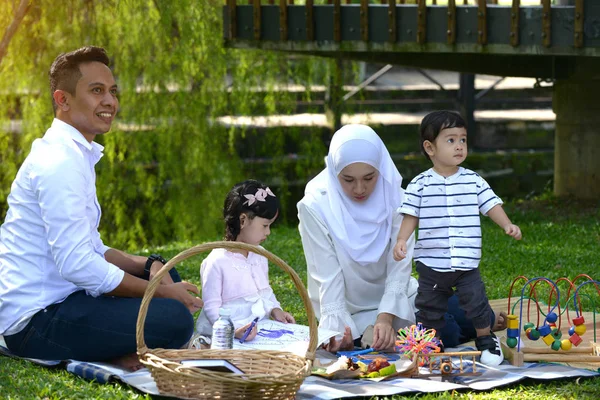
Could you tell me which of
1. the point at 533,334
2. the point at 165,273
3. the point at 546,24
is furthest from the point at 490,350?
the point at 546,24

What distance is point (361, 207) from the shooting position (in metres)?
4.97

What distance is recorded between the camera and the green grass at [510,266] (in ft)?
13.4

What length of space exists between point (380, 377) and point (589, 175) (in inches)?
276

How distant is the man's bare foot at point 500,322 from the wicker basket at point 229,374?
4.73 feet

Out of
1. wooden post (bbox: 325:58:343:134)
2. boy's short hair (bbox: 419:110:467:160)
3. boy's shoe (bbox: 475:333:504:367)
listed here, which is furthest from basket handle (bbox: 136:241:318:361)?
wooden post (bbox: 325:58:343:134)

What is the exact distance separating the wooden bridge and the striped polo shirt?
4091 mm

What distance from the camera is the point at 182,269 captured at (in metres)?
7.82

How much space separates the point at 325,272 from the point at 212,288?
1.87 feet

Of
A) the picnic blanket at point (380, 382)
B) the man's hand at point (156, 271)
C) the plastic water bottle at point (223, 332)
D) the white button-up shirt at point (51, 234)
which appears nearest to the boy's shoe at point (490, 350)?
the picnic blanket at point (380, 382)

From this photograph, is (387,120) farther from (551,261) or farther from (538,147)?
(551,261)

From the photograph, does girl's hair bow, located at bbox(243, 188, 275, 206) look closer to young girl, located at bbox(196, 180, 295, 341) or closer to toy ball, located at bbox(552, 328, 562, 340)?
young girl, located at bbox(196, 180, 295, 341)

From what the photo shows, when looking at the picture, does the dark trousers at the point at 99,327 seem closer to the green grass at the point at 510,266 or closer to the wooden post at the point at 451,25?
the green grass at the point at 510,266

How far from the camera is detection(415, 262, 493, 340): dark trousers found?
15.1 feet

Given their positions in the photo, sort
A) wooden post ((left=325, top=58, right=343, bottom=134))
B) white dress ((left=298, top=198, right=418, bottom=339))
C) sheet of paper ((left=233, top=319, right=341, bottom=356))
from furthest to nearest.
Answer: wooden post ((left=325, top=58, right=343, bottom=134)) < white dress ((left=298, top=198, right=418, bottom=339)) < sheet of paper ((left=233, top=319, right=341, bottom=356))
